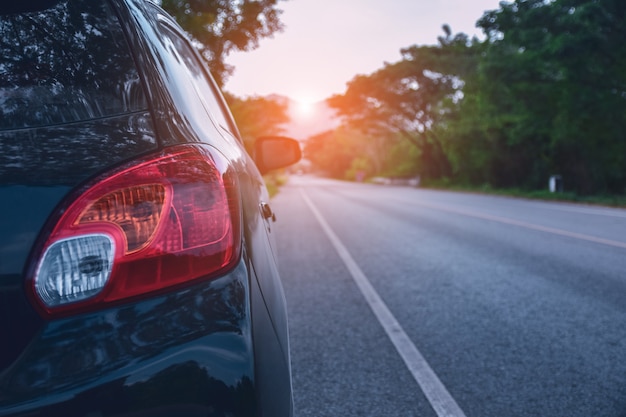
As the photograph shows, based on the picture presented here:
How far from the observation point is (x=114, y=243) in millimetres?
1116

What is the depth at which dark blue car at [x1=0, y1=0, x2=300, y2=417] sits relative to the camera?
1.02 m

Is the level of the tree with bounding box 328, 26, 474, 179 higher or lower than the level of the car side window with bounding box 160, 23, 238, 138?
higher

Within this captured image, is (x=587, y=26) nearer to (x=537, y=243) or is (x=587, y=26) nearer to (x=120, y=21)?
(x=537, y=243)

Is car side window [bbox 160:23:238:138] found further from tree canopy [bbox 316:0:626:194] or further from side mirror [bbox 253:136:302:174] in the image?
tree canopy [bbox 316:0:626:194]

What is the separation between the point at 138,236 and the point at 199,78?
1248 millimetres

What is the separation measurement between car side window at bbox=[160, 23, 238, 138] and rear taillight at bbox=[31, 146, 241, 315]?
1.78 ft

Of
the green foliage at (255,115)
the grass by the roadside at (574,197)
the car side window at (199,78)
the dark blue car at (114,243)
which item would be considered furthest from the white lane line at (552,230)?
the green foliage at (255,115)

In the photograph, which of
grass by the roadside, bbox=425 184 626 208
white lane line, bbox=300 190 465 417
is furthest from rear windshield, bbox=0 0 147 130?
grass by the roadside, bbox=425 184 626 208

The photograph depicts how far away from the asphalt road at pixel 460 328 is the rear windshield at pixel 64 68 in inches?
77.2

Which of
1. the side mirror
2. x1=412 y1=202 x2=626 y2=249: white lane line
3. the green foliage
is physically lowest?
x1=412 y1=202 x2=626 y2=249: white lane line

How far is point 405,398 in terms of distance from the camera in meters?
2.73

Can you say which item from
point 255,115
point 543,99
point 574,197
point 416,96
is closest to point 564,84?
point 543,99

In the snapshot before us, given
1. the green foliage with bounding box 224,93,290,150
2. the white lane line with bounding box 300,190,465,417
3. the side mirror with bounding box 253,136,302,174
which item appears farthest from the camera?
the green foliage with bounding box 224,93,290,150

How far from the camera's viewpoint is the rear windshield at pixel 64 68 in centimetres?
115
